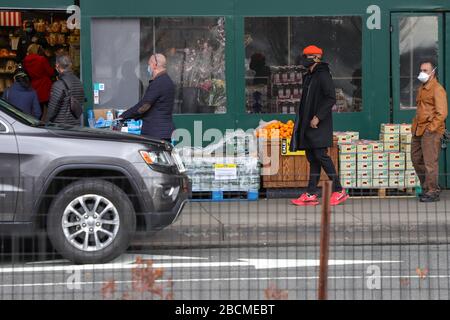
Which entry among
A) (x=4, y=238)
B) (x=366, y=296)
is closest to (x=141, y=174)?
(x=4, y=238)

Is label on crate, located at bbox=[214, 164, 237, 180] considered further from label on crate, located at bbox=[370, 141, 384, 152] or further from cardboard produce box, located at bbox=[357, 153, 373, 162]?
label on crate, located at bbox=[370, 141, 384, 152]

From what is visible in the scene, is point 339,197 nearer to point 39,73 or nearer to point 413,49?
point 413,49

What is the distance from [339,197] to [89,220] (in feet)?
13.8

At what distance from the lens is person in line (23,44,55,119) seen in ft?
50.5

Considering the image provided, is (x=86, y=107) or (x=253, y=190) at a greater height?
(x=86, y=107)

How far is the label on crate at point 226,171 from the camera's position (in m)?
13.9

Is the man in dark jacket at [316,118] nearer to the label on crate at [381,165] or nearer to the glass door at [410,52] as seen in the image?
the label on crate at [381,165]

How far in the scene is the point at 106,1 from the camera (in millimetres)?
14523

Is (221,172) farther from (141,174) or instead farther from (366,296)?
(366,296)

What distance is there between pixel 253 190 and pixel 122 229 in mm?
4513

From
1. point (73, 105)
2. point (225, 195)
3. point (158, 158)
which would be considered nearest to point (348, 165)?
point (225, 195)

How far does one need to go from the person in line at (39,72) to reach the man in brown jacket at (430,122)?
18.2ft

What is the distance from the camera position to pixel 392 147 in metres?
14.4
